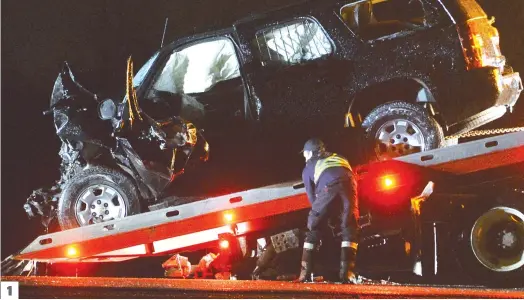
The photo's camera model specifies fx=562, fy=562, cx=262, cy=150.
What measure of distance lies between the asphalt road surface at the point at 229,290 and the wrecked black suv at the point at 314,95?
113 centimetres

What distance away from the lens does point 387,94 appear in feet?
18.4

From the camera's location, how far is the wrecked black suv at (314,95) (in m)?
5.27

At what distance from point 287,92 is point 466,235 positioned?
2120 millimetres

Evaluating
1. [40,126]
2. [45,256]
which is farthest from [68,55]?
[45,256]

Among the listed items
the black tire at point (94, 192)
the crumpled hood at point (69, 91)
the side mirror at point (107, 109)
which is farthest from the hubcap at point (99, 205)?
the crumpled hood at point (69, 91)

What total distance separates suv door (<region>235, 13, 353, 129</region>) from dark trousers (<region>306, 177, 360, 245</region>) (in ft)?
3.17

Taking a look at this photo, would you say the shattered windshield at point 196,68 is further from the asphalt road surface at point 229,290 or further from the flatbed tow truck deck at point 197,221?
the asphalt road surface at point 229,290

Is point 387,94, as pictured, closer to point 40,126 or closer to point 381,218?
point 381,218

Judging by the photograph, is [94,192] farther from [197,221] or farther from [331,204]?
[331,204]

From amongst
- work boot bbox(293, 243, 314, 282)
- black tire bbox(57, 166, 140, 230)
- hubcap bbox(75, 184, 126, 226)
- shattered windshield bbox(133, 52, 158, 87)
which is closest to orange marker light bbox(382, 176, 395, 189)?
work boot bbox(293, 243, 314, 282)

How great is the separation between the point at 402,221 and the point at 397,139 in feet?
2.60

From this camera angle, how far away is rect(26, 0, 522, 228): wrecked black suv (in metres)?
5.27

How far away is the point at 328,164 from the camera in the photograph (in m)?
4.84

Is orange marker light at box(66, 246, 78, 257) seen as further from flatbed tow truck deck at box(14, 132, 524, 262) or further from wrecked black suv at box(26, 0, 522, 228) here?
wrecked black suv at box(26, 0, 522, 228)
